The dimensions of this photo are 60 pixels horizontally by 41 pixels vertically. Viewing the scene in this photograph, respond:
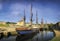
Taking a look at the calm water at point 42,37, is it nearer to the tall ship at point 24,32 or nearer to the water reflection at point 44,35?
the water reflection at point 44,35

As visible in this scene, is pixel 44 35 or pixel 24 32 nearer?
pixel 24 32

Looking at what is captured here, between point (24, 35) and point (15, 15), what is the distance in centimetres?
51

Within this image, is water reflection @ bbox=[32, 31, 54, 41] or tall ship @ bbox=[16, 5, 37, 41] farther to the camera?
water reflection @ bbox=[32, 31, 54, 41]

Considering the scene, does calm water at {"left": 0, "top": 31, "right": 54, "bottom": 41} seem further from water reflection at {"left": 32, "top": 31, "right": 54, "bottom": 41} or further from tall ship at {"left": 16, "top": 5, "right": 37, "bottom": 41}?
tall ship at {"left": 16, "top": 5, "right": 37, "bottom": 41}

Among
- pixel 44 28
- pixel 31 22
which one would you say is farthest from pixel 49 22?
pixel 31 22

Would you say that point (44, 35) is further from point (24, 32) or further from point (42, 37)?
point (24, 32)

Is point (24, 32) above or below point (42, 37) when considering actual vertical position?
above

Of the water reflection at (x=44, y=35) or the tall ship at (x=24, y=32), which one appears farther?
the water reflection at (x=44, y=35)

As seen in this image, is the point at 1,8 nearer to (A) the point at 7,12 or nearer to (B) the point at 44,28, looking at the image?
(A) the point at 7,12

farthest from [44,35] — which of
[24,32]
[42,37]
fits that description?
[24,32]

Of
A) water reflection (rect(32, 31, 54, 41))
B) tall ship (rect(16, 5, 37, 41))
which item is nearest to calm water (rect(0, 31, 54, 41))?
water reflection (rect(32, 31, 54, 41))

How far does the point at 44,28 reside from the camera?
3.22m

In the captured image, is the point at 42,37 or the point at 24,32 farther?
the point at 42,37

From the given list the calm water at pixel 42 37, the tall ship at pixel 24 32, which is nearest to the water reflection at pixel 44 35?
the calm water at pixel 42 37
